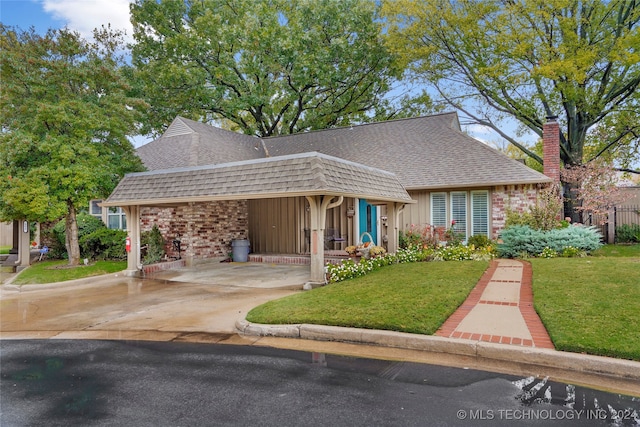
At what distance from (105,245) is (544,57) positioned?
20.1m

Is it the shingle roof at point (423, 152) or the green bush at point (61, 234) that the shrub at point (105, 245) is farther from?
the shingle roof at point (423, 152)

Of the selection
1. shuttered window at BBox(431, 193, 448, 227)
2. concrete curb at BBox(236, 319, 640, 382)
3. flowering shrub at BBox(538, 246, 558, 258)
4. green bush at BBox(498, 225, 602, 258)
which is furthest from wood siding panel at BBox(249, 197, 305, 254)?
concrete curb at BBox(236, 319, 640, 382)

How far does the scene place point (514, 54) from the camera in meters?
17.9

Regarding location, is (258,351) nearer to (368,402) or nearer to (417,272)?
(368,402)

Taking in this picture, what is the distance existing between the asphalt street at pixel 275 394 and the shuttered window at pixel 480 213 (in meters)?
10.8

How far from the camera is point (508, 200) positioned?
1407 cm

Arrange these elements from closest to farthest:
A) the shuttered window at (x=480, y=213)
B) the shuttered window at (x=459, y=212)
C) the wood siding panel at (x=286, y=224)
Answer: the shuttered window at (x=480, y=213) → the shuttered window at (x=459, y=212) → the wood siding panel at (x=286, y=224)

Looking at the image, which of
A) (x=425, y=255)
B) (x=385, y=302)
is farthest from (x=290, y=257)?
(x=385, y=302)

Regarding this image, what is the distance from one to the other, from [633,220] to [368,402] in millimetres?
19406

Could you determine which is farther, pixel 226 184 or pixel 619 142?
pixel 619 142

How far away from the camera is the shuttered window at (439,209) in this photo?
15.1 metres

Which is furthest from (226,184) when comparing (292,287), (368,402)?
(368,402)

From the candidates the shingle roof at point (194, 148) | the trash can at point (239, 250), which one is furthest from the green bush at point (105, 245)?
the trash can at point (239, 250)

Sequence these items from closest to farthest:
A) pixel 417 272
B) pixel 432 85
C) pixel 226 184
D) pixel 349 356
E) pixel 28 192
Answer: pixel 349 356 < pixel 417 272 < pixel 226 184 < pixel 28 192 < pixel 432 85
